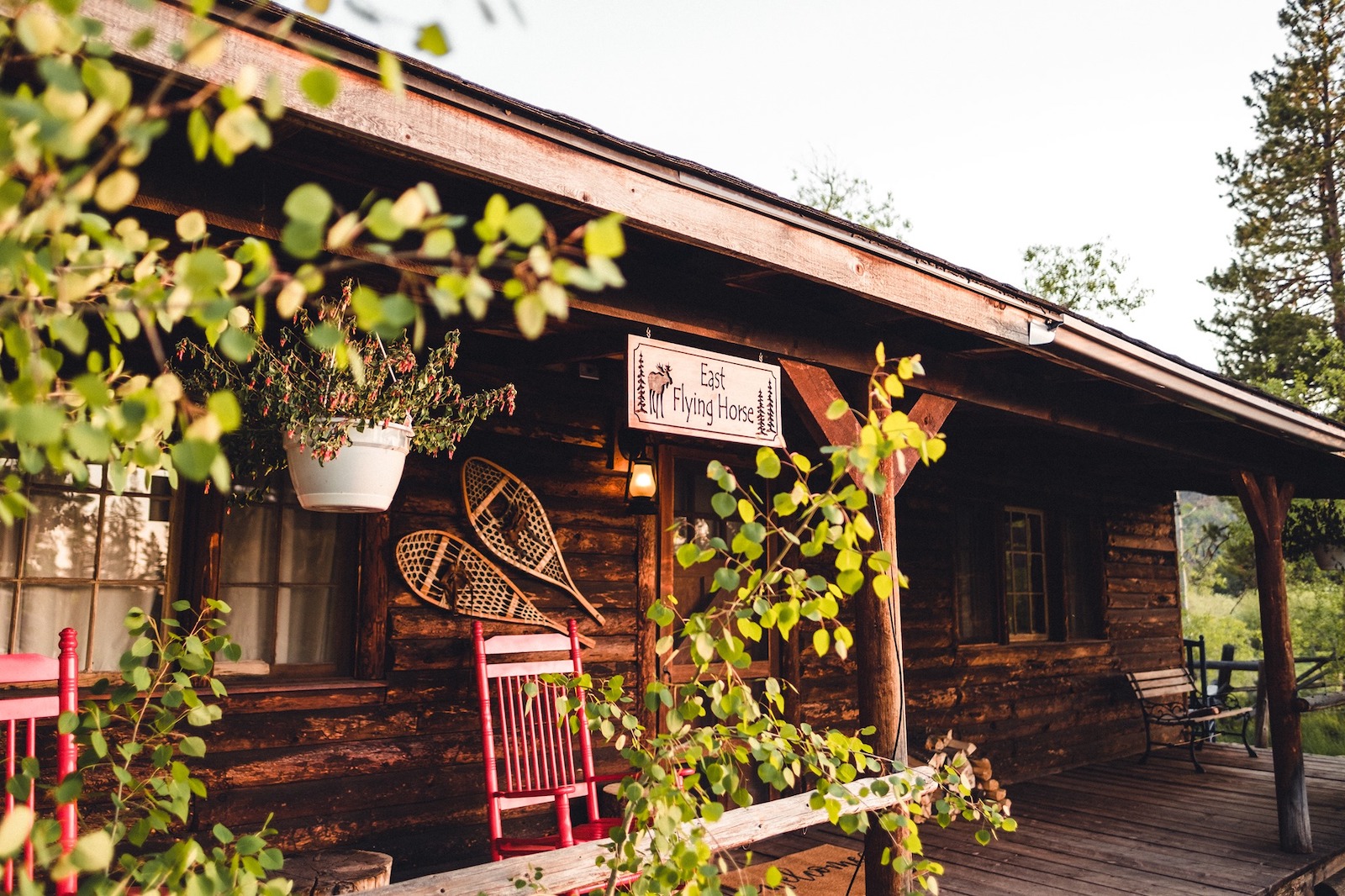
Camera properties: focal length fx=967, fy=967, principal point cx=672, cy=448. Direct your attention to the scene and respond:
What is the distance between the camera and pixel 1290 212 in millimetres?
16141

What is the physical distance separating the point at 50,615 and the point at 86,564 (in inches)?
7.0

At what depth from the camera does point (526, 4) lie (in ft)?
2.70

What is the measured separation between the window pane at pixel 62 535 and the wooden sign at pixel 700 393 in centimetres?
178

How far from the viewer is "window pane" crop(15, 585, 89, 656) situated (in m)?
2.94

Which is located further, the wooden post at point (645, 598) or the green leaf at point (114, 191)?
the wooden post at point (645, 598)

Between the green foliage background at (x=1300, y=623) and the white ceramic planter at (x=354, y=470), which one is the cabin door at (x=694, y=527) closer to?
the white ceramic planter at (x=354, y=470)

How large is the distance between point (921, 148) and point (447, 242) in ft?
108

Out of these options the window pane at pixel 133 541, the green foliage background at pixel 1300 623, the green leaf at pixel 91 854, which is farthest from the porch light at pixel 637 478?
the green foliage background at pixel 1300 623

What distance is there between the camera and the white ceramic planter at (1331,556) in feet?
28.7

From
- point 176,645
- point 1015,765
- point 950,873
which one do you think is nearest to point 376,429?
point 176,645

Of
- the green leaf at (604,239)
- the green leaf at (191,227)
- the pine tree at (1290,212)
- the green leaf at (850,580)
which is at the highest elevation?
the pine tree at (1290,212)

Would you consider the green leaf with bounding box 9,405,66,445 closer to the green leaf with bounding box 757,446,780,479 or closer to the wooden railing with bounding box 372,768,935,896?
the green leaf with bounding box 757,446,780,479

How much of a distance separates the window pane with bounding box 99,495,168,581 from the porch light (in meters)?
1.91

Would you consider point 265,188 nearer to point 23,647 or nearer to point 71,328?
point 71,328
